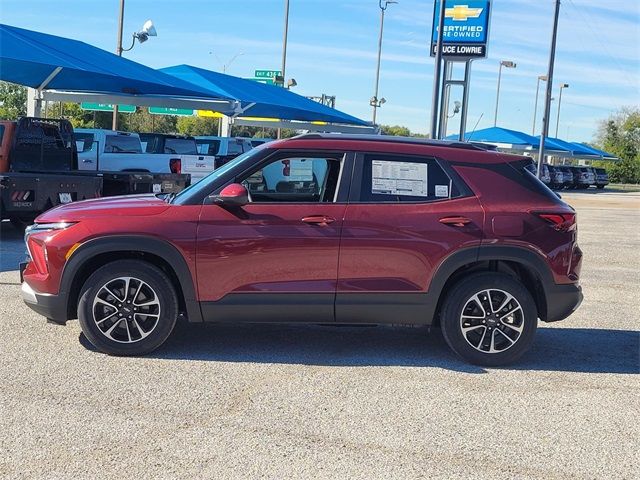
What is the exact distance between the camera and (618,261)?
1242 centimetres

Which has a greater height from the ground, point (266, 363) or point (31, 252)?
point (31, 252)

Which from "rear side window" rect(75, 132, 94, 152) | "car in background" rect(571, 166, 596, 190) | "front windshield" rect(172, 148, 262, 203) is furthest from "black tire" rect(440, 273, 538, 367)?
"car in background" rect(571, 166, 596, 190)

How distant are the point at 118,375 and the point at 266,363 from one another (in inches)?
45.0

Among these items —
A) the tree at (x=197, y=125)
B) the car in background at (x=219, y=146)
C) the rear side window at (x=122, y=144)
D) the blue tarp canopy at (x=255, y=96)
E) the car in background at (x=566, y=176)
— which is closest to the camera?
the rear side window at (x=122, y=144)

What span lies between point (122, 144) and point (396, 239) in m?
14.1

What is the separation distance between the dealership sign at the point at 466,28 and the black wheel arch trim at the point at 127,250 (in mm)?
15488

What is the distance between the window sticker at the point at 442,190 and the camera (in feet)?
18.4

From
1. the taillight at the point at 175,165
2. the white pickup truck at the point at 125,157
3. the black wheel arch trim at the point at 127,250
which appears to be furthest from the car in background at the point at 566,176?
the black wheel arch trim at the point at 127,250

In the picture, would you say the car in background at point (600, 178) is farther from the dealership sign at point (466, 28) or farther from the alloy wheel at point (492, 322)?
the alloy wheel at point (492, 322)

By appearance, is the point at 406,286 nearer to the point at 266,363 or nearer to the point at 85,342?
the point at 266,363

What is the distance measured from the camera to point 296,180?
5.87m

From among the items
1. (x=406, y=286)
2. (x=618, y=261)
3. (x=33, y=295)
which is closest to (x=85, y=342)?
(x=33, y=295)

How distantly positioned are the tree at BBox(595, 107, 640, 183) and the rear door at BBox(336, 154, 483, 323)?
257ft

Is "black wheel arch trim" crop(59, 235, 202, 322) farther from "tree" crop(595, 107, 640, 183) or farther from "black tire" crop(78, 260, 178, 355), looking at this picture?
"tree" crop(595, 107, 640, 183)
